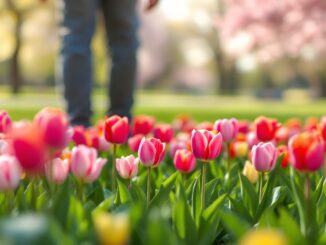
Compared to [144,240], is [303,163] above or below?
above

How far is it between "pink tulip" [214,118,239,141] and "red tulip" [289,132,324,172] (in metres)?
1.00

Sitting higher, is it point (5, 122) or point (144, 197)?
point (5, 122)

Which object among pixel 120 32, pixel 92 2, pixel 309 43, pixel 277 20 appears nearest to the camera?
pixel 92 2

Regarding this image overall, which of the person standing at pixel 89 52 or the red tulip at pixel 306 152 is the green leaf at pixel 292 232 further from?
the person standing at pixel 89 52

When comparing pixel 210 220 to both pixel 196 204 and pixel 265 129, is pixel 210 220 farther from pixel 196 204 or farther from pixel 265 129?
pixel 265 129

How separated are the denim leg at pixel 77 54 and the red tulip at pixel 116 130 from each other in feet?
6.43

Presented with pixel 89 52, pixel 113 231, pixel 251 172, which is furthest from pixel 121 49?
pixel 113 231

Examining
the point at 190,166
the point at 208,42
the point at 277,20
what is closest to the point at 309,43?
the point at 277,20

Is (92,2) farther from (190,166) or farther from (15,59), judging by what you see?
(15,59)

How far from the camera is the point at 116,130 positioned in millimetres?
1944

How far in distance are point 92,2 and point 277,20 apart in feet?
67.6

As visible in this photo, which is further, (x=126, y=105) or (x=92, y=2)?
(x=126, y=105)

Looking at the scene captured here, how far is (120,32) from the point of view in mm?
4125

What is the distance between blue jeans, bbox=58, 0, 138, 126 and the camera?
386 cm
